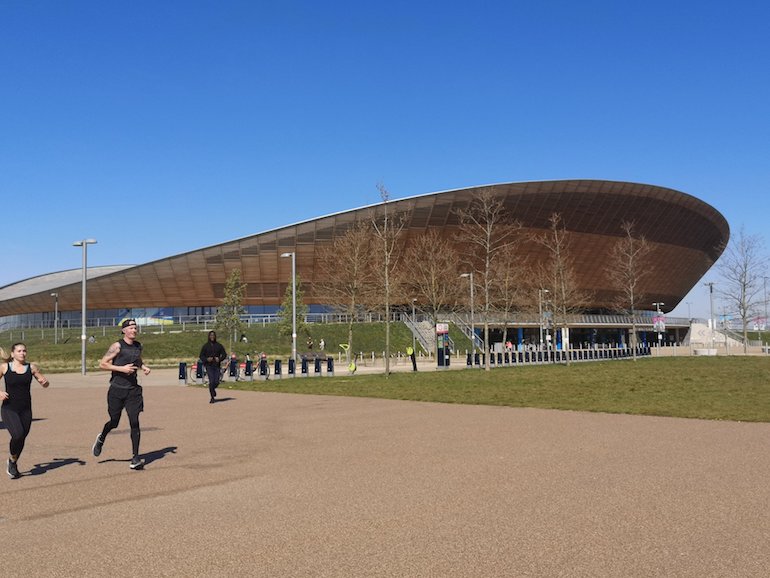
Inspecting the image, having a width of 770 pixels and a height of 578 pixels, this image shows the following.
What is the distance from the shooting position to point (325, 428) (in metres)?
12.1

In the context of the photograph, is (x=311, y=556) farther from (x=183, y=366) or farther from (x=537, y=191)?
(x=537, y=191)

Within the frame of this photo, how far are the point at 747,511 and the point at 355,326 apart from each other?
172 ft

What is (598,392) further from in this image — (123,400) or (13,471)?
(13,471)

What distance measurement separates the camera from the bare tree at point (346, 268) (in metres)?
52.7

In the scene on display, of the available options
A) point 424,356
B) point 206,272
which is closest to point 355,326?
point 424,356

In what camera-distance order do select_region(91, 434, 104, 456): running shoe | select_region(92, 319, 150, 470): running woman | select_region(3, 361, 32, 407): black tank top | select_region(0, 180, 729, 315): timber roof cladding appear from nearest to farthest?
select_region(3, 361, 32, 407): black tank top, select_region(92, 319, 150, 470): running woman, select_region(91, 434, 104, 456): running shoe, select_region(0, 180, 729, 315): timber roof cladding

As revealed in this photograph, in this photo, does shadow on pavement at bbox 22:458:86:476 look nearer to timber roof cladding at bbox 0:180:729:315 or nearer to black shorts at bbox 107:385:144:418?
black shorts at bbox 107:385:144:418

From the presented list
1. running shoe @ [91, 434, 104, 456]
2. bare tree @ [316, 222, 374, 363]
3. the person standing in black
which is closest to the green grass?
the person standing in black

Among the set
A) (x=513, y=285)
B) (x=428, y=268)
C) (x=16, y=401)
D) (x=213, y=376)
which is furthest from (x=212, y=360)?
(x=513, y=285)

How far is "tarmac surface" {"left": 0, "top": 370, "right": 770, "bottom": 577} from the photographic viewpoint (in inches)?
184

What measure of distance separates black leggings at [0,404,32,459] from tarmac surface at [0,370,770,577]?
1.21 ft

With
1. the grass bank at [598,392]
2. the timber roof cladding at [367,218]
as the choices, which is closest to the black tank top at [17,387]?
the grass bank at [598,392]

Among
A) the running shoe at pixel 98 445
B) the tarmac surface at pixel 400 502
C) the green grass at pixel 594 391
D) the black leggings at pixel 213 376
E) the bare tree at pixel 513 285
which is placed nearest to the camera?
the tarmac surface at pixel 400 502

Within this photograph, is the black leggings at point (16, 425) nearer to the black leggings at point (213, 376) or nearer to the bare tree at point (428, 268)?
the black leggings at point (213, 376)
